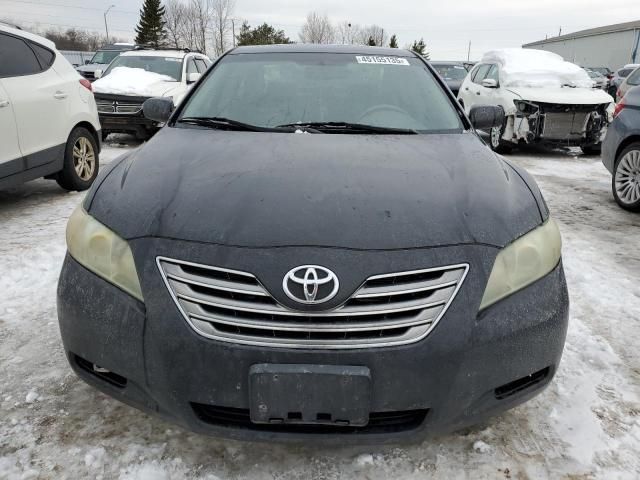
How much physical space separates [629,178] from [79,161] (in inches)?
234

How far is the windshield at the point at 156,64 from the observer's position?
1006 cm

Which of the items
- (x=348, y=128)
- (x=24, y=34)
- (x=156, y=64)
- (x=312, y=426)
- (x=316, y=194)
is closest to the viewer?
(x=312, y=426)

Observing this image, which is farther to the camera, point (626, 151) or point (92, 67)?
point (92, 67)

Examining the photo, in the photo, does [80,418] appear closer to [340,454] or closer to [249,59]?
[340,454]

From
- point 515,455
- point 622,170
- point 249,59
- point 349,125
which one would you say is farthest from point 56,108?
point 622,170

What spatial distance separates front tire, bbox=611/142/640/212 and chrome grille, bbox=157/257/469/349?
15.7ft

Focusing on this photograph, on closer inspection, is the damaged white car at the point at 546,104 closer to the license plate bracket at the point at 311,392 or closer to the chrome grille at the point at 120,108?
the chrome grille at the point at 120,108

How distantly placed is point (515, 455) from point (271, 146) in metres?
1.58

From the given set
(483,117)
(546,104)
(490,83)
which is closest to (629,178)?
(546,104)

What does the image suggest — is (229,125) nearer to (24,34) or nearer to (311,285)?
(311,285)

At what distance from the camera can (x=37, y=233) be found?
14.6 feet

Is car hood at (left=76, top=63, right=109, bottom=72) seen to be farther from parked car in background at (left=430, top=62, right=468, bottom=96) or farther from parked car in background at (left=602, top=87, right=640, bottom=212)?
parked car in background at (left=602, top=87, right=640, bottom=212)

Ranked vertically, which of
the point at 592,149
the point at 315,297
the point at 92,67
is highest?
the point at 92,67

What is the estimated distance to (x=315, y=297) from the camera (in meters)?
1.53
